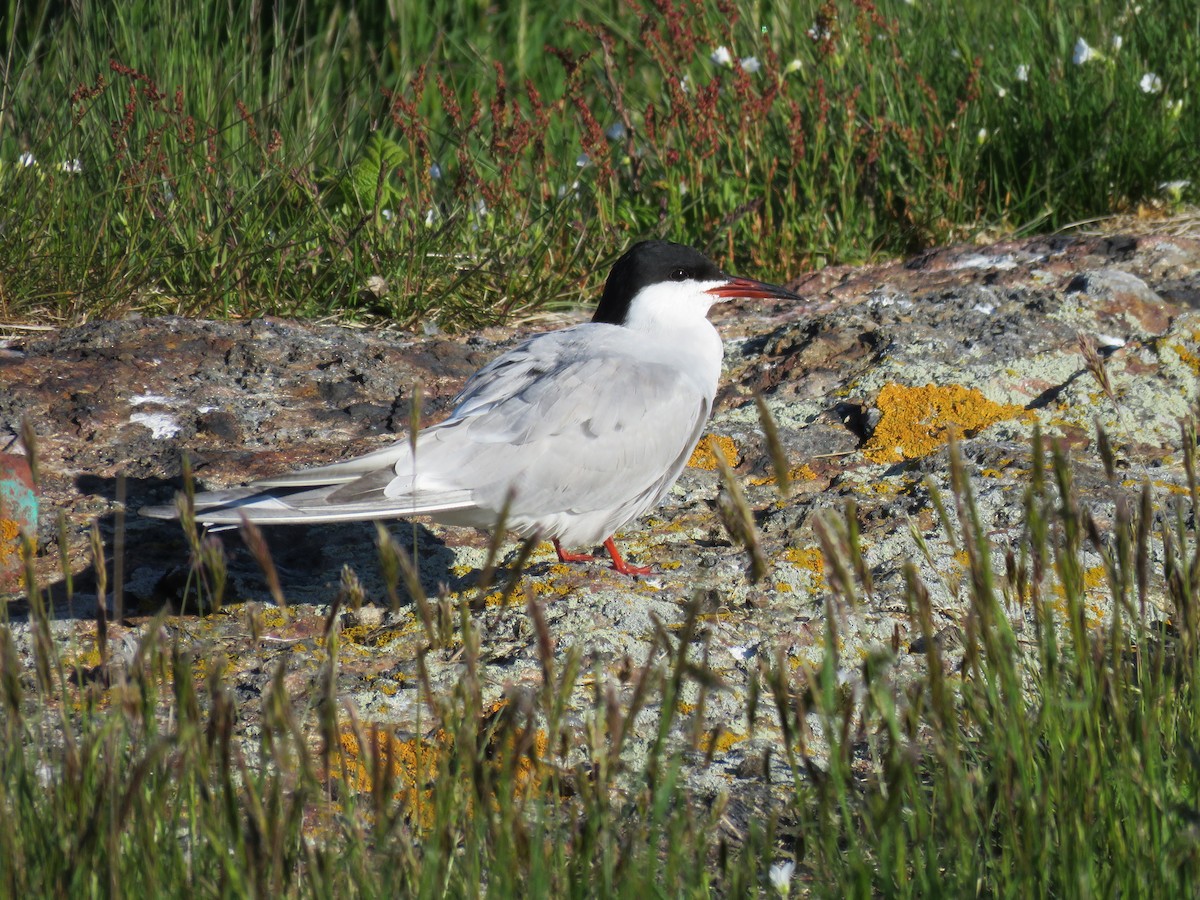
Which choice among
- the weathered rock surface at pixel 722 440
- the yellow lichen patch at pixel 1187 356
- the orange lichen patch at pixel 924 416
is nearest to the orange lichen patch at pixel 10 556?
the weathered rock surface at pixel 722 440

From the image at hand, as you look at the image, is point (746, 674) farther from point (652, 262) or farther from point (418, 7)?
point (418, 7)

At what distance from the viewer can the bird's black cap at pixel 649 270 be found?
359 centimetres

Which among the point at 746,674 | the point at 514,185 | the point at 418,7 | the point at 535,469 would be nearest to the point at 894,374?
the point at 535,469

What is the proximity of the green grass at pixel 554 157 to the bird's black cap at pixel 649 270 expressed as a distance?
741mm

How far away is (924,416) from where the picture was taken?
340 cm

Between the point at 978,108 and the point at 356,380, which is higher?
the point at 978,108

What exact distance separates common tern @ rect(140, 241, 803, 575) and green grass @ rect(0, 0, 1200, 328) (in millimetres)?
1198

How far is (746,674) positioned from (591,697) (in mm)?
284

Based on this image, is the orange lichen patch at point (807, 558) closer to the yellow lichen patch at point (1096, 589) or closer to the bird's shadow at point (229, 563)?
the yellow lichen patch at point (1096, 589)

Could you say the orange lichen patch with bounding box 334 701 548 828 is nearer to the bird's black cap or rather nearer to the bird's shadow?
the bird's shadow

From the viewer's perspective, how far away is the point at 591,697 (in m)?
2.38

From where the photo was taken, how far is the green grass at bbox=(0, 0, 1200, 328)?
13.5ft

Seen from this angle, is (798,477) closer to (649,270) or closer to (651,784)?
(649,270)

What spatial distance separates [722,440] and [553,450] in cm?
60
